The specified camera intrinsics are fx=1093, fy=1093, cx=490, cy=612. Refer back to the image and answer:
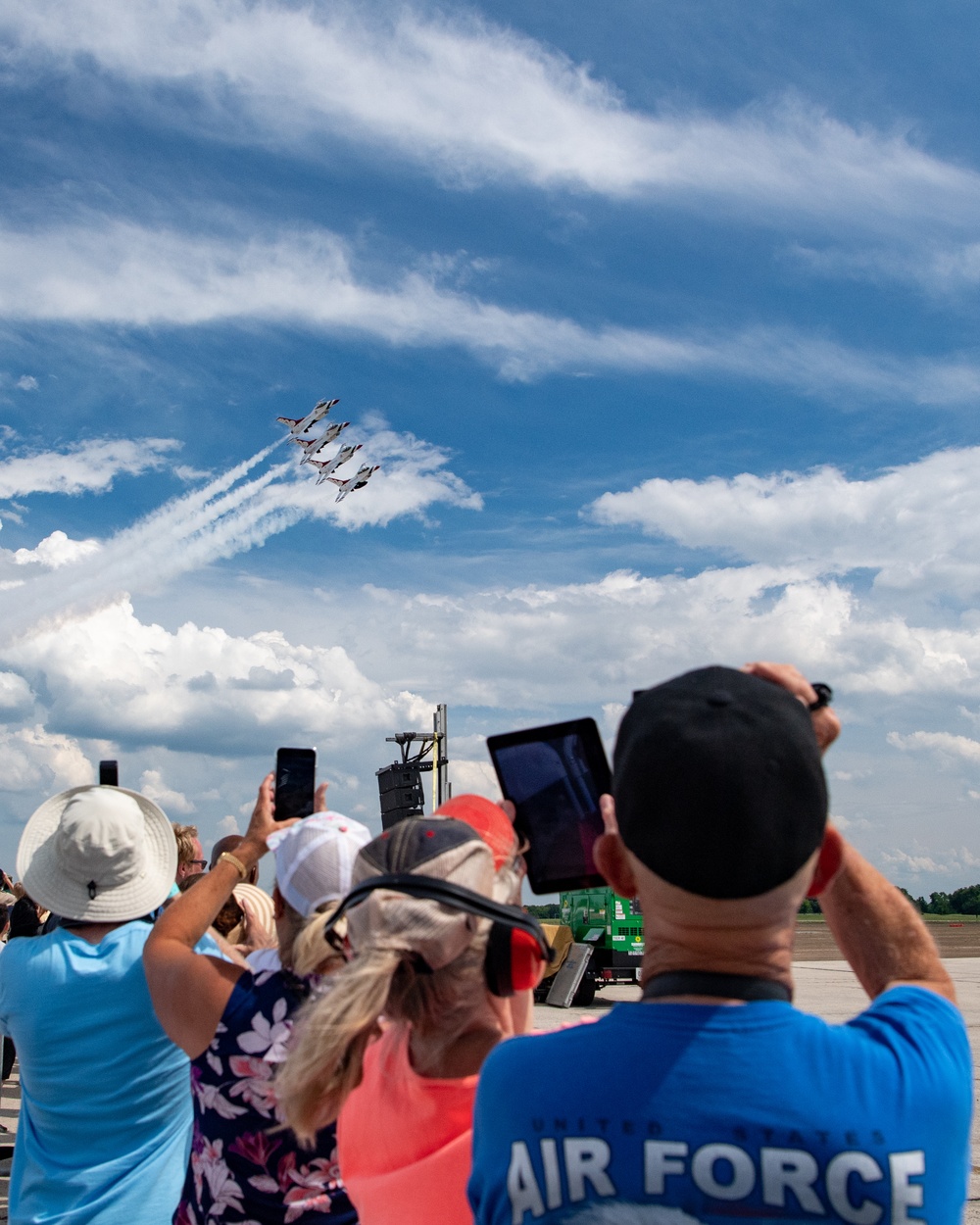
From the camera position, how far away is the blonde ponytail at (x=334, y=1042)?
181cm

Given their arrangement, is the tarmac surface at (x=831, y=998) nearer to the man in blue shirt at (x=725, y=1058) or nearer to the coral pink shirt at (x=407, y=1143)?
the coral pink shirt at (x=407, y=1143)

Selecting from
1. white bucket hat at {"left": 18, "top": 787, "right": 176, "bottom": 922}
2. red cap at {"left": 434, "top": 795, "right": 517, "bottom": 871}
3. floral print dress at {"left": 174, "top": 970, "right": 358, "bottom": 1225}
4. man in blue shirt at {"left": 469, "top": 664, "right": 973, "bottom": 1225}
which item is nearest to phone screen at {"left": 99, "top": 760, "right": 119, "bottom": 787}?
white bucket hat at {"left": 18, "top": 787, "right": 176, "bottom": 922}

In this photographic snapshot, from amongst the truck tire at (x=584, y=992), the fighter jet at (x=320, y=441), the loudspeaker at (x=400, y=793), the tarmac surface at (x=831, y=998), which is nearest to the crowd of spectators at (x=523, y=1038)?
the tarmac surface at (x=831, y=998)

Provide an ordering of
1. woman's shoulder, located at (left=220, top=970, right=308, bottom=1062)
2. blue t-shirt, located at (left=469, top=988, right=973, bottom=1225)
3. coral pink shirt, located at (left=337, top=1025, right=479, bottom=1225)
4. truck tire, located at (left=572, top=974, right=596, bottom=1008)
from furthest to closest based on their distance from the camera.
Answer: truck tire, located at (left=572, top=974, right=596, bottom=1008)
woman's shoulder, located at (left=220, top=970, right=308, bottom=1062)
coral pink shirt, located at (left=337, top=1025, right=479, bottom=1225)
blue t-shirt, located at (left=469, top=988, right=973, bottom=1225)

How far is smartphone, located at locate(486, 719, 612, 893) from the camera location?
210cm

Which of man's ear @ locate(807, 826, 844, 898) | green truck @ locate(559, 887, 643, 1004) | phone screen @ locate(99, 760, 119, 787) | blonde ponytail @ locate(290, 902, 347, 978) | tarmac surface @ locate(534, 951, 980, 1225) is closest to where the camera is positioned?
man's ear @ locate(807, 826, 844, 898)

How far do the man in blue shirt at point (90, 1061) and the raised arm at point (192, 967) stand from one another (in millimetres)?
477

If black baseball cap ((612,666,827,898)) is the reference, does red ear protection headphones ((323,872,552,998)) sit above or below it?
below

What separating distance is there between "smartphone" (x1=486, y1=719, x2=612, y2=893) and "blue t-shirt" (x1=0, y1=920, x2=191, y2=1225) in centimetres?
162

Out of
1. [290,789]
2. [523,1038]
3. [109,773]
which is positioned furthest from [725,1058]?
[109,773]

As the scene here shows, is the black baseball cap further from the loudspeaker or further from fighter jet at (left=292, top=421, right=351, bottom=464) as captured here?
fighter jet at (left=292, top=421, right=351, bottom=464)

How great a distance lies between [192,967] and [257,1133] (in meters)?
0.43

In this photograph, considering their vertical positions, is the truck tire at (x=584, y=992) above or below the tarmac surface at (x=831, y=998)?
above

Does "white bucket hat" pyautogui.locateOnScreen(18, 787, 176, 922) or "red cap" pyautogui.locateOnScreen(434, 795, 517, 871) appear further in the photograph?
"white bucket hat" pyautogui.locateOnScreen(18, 787, 176, 922)
